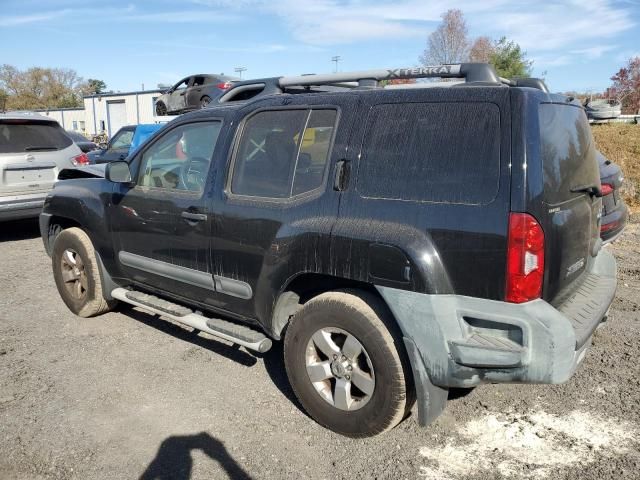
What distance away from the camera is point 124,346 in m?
4.48

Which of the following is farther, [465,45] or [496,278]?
[465,45]

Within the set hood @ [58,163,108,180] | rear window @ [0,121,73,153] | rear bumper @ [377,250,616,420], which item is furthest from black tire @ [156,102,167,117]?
rear bumper @ [377,250,616,420]

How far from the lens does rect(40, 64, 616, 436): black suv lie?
101 inches

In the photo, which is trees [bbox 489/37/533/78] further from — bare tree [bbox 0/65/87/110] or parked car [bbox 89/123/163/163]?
bare tree [bbox 0/65/87/110]

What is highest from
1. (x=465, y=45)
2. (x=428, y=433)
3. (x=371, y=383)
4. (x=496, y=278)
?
(x=465, y=45)

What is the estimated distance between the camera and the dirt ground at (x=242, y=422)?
9.48 feet

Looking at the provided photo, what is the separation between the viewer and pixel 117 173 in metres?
4.27

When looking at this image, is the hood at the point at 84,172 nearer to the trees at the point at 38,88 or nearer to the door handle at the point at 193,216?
the door handle at the point at 193,216

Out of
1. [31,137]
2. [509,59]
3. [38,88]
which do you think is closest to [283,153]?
[31,137]

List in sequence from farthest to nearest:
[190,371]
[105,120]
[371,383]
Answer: [105,120] < [190,371] < [371,383]

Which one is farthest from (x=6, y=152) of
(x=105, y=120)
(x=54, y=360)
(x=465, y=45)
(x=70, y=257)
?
(x=105, y=120)

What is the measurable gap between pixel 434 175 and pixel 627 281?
4.29m

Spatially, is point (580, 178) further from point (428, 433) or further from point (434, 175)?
point (428, 433)

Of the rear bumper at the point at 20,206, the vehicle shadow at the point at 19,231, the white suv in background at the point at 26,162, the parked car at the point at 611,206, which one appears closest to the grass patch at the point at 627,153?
the parked car at the point at 611,206
